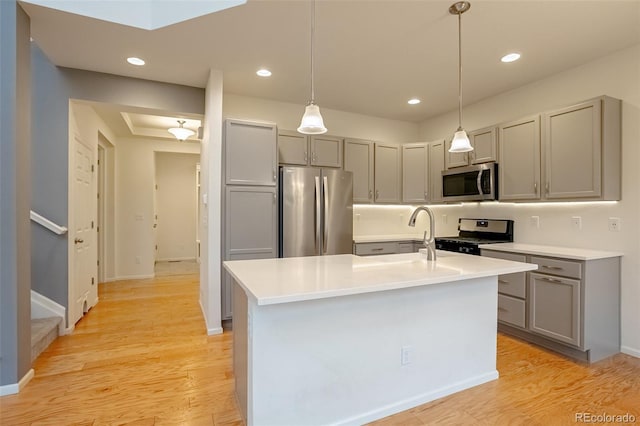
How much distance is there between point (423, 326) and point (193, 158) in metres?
7.12

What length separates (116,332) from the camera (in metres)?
3.22

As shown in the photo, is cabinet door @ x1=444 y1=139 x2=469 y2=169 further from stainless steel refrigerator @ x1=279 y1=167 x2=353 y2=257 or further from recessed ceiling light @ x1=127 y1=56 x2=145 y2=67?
recessed ceiling light @ x1=127 y1=56 x2=145 y2=67

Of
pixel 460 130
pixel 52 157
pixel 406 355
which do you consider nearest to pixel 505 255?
pixel 460 130

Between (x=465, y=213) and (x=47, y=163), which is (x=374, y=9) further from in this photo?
(x=47, y=163)

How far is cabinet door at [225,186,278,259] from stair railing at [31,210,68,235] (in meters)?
1.57

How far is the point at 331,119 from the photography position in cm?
454

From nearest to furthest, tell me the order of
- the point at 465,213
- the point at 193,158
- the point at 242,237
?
the point at 242,237
the point at 465,213
the point at 193,158

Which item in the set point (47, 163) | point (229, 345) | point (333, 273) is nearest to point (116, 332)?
point (229, 345)

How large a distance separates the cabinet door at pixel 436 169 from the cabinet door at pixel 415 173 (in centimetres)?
6

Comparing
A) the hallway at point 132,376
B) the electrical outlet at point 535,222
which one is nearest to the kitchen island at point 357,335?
the hallway at point 132,376

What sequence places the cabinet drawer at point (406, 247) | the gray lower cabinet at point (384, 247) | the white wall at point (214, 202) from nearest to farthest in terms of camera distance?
the white wall at point (214, 202) < the gray lower cabinet at point (384, 247) < the cabinet drawer at point (406, 247)

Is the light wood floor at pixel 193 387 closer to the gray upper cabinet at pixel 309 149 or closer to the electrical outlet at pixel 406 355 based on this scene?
the electrical outlet at pixel 406 355

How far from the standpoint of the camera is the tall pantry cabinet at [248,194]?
10.9 ft

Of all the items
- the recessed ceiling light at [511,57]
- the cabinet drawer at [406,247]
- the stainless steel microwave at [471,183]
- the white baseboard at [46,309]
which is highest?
the recessed ceiling light at [511,57]
